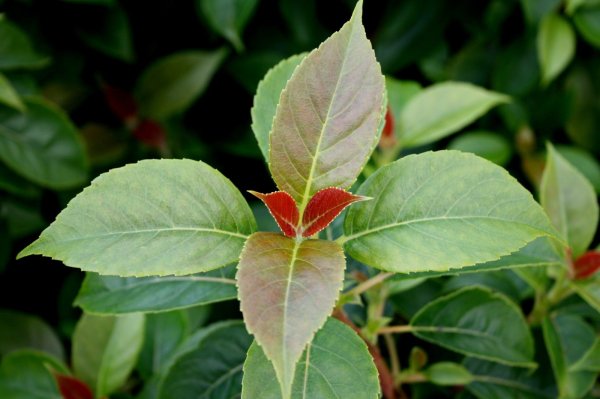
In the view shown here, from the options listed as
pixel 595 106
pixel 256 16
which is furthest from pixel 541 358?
pixel 256 16

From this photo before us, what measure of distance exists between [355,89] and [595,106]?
4.25ft

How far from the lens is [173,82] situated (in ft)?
5.58

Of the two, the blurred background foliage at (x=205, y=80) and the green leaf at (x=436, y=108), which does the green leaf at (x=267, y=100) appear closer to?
the green leaf at (x=436, y=108)

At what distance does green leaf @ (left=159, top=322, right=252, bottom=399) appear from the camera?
94 centimetres

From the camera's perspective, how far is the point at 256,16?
184 cm

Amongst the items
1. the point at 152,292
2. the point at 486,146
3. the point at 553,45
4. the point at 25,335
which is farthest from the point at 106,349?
the point at 553,45

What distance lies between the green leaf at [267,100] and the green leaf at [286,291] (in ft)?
0.55

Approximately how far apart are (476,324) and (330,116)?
0.46 m

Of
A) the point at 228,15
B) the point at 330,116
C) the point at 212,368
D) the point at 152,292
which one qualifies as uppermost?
the point at 330,116

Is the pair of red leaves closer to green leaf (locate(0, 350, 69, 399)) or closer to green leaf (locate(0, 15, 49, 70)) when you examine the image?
green leaf (locate(0, 350, 69, 399))

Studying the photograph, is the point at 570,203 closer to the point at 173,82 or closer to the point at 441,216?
the point at 441,216

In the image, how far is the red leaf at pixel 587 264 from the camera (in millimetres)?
985

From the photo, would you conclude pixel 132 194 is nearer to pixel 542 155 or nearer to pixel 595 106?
pixel 542 155

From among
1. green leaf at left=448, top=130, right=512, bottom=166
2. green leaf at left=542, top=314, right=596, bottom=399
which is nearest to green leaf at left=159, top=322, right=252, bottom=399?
green leaf at left=542, top=314, right=596, bottom=399
